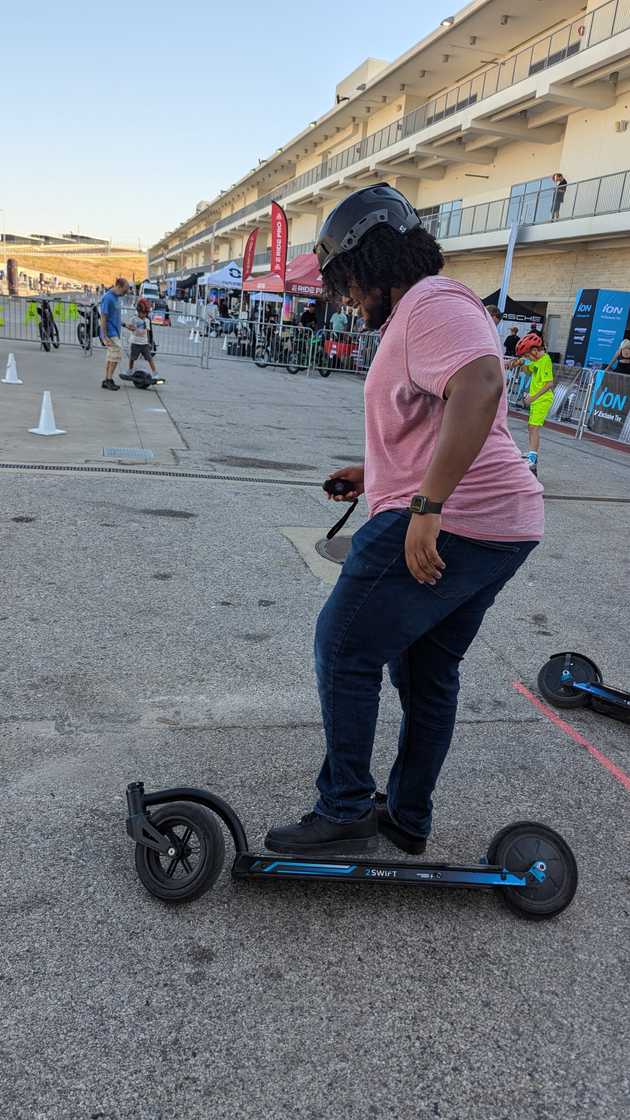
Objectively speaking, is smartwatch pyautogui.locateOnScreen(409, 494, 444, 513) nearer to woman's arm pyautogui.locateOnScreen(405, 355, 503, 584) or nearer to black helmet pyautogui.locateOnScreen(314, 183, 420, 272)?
woman's arm pyautogui.locateOnScreen(405, 355, 503, 584)

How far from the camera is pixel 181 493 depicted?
7285 millimetres

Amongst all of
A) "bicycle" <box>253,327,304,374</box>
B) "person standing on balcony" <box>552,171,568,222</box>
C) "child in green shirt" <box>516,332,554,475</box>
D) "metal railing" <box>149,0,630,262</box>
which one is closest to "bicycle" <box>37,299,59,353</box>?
"bicycle" <box>253,327,304,374</box>

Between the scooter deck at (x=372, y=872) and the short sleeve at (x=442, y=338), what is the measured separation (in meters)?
1.41

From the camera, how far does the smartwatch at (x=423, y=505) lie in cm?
193

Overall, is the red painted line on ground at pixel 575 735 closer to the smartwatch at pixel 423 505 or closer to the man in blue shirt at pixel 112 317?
the smartwatch at pixel 423 505

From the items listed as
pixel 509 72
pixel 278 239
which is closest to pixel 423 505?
→ pixel 278 239

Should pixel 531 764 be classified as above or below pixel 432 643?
below

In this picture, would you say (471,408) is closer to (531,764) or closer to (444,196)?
(531,764)

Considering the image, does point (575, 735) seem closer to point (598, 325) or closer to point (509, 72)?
point (598, 325)

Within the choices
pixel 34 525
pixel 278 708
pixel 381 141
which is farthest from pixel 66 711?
pixel 381 141

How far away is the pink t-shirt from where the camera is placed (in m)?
1.89

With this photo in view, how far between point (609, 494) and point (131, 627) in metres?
7.19

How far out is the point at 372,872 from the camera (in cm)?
230

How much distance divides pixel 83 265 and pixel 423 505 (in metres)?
165
